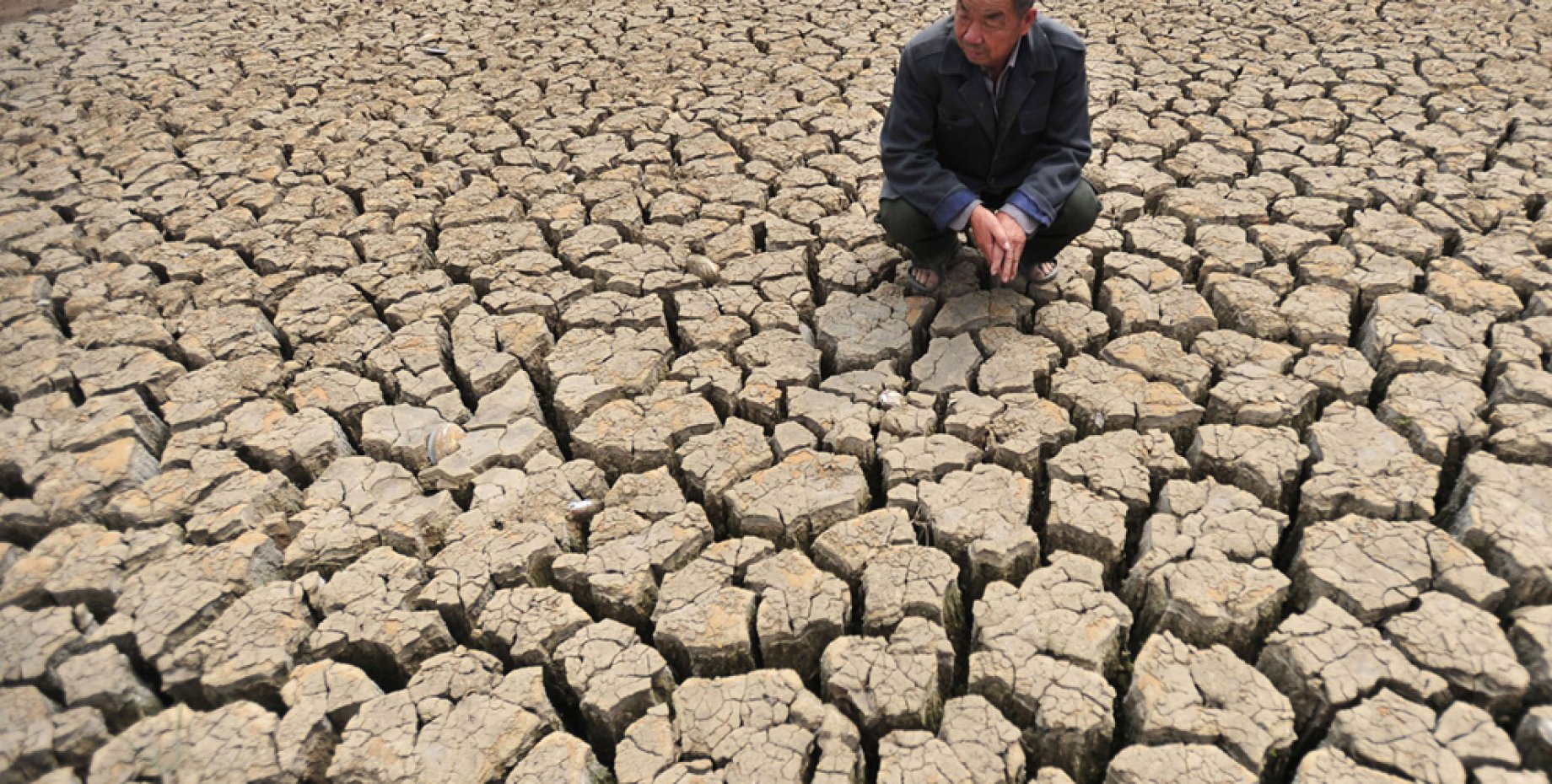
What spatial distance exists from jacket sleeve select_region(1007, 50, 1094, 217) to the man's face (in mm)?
231

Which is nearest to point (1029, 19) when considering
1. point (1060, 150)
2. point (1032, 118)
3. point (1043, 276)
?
point (1032, 118)

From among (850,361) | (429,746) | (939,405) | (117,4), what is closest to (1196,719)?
(939,405)

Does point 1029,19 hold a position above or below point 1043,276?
above

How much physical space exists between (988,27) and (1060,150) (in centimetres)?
47

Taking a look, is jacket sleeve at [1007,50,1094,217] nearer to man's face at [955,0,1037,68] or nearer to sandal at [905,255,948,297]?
man's face at [955,0,1037,68]

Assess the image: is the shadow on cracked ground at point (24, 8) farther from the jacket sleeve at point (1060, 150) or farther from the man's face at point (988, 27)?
the jacket sleeve at point (1060, 150)

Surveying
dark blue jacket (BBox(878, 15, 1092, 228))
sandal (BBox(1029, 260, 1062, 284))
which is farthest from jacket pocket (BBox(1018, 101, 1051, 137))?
sandal (BBox(1029, 260, 1062, 284))

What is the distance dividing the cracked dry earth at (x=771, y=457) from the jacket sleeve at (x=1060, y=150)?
339mm

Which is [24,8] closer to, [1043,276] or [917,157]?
[917,157]

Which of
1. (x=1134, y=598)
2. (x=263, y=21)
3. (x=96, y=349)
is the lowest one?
(x=1134, y=598)

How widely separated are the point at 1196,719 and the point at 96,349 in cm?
308

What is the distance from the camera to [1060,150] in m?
2.54

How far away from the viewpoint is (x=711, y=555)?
6.54 ft

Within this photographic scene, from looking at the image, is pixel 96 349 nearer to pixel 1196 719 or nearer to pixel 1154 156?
pixel 1196 719
